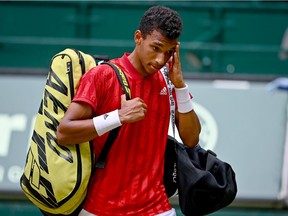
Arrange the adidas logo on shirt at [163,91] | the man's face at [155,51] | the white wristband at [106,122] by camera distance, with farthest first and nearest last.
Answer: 1. the adidas logo on shirt at [163,91]
2. the man's face at [155,51]
3. the white wristband at [106,122]

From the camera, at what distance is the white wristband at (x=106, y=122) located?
3.99 metres

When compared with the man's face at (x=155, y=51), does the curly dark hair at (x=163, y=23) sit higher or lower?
higher

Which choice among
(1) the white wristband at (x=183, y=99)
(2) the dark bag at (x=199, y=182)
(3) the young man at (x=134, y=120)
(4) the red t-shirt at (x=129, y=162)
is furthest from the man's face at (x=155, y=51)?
(2) the dark bag at (x=199, y=182)

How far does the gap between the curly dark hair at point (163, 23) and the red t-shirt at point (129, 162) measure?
0.75ft

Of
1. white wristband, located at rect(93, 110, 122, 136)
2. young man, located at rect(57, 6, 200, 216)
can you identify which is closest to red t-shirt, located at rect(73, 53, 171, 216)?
young man, located at rect(57, 6, 200, 216)

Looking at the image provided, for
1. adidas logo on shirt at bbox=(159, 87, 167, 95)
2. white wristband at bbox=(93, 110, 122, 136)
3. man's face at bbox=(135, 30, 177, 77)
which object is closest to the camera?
white wristband at bbox=(93, 110, 122, 136)

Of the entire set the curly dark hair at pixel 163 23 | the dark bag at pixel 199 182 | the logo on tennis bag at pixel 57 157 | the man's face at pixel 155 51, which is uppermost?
the curly dark hair at pixel 163 23

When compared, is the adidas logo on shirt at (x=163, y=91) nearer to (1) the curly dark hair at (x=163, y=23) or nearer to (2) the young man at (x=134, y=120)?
(2) the young man at (x=134, y=120)

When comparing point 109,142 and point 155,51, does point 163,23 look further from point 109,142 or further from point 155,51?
point 109,142

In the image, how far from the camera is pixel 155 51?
413 centimetres

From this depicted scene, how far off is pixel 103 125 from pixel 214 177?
30.4 inches

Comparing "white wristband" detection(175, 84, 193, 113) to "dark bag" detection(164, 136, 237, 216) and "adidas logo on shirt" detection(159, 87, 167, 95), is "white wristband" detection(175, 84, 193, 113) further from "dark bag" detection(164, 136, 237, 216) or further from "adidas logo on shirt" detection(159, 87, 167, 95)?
"dark bag" detection(164, 136, 237, 216)

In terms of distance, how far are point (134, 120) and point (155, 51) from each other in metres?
0.37

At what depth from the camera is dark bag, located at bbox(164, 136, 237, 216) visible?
4391mm
